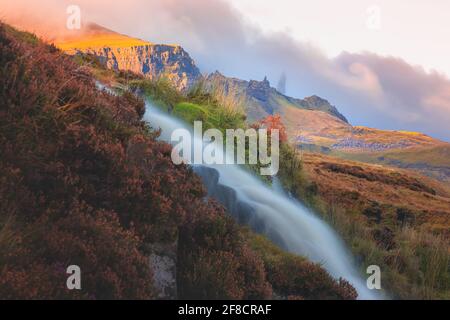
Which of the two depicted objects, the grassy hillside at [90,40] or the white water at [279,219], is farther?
the grassy hillside at [90,40]

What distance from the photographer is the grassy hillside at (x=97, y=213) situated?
512 centimetres

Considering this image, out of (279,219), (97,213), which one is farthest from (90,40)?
(97,213)

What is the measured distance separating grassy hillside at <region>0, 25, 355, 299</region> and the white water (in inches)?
76.7

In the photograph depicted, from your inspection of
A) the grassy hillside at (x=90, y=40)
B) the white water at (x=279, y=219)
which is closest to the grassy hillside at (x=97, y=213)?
the white water at (x=279, y=219)

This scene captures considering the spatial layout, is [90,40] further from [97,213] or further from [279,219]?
[97,213]

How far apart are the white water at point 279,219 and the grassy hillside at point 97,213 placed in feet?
6.39

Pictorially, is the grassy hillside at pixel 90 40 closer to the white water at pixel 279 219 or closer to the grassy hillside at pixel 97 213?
the white water at pixel 279 219

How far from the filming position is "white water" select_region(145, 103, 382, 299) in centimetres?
989

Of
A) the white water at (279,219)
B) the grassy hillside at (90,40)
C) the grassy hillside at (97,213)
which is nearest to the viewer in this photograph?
the grassy hillside at (97,213)

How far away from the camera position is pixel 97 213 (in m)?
5.88

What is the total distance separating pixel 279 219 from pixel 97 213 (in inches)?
211

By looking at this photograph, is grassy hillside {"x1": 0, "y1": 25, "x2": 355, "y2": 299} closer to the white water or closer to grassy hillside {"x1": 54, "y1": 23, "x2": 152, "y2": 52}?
the white water

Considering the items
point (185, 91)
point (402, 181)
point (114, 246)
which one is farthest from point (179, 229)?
point (402, 181)

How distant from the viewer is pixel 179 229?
6.88 m
